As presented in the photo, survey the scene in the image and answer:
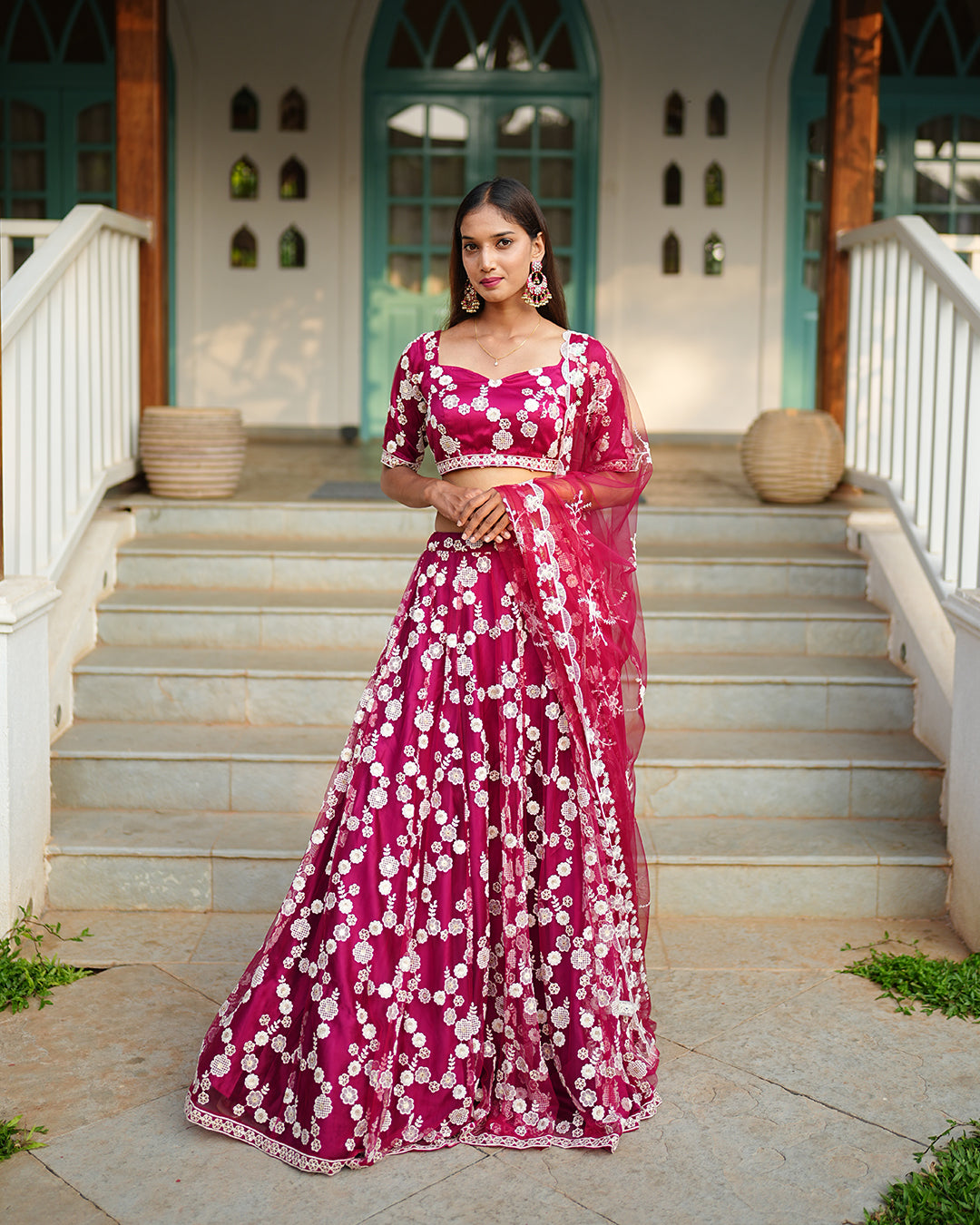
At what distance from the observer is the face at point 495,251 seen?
8.49 feet

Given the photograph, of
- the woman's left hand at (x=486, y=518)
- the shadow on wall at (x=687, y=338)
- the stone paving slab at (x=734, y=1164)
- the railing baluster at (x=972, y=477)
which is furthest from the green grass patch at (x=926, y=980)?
the shadow on wall at (x=687, y=338)

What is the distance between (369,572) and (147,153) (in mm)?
2143

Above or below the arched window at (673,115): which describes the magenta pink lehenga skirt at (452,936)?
below

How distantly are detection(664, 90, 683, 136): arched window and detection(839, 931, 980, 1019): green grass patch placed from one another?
635 cm

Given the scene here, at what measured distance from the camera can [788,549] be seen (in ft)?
17.2

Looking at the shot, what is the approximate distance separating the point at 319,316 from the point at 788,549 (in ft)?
14.4

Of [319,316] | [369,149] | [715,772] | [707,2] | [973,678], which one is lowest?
[715,772]

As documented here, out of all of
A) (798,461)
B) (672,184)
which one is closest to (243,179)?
(672,184)

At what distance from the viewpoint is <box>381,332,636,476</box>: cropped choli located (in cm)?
264

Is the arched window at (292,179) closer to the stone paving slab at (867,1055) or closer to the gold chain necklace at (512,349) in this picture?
the gold chain necklace at (512,349)


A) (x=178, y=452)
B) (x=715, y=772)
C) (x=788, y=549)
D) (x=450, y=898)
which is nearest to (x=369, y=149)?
(x=178, y=452)

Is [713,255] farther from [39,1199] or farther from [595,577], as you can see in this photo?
[39,1199]

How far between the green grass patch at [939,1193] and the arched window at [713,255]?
690 centimetres

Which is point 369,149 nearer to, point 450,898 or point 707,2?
point 707,2
